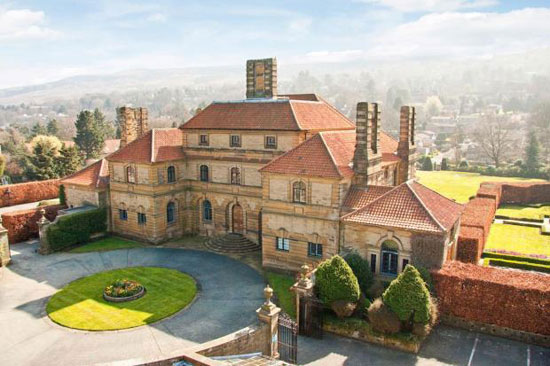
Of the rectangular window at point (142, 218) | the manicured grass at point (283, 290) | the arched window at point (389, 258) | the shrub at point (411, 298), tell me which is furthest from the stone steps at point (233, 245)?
the shrub at point (411, 298)

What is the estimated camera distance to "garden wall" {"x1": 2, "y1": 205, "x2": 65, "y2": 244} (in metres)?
41.6

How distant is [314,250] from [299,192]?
4282 mm

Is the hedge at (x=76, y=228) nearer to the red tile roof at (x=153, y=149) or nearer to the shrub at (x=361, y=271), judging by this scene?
the red tile roof at (x=153, y=149)

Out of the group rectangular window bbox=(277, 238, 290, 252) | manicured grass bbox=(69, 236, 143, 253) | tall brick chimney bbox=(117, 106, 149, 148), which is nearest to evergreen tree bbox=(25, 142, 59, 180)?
tall brick chimney bbox=(117, 106, 149, 148)

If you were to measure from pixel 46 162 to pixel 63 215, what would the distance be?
94.7 feet

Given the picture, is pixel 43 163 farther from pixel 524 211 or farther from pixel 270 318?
pixel 524 211

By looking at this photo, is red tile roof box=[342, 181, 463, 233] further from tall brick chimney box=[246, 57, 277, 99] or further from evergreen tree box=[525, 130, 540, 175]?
evergreen tree box=[525, 130, 540, 175]

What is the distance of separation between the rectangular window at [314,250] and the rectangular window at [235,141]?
40.0 feet

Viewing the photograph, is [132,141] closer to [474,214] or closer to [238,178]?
[238,178]

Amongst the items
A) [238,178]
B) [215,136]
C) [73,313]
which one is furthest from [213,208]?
[73,313]

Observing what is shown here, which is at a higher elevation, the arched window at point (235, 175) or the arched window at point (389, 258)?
the arched window at point (235, 175)

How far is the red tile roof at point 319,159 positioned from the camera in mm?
30969

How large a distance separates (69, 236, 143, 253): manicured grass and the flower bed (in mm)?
9970

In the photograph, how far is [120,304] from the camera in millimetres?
29047
